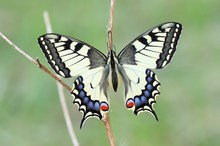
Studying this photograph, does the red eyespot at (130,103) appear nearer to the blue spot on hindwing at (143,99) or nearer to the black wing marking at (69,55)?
the blue spot on hindwing at (143,99)

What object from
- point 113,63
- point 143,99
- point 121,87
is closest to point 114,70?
point 113,63

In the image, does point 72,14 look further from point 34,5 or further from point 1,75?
point 1,75

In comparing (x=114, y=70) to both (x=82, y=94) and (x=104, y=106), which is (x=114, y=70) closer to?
(x=82, y=94)

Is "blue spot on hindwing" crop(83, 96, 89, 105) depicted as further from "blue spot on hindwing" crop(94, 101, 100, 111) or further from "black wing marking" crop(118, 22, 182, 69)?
"black wing marking" crop(118, 22, 182, 69)

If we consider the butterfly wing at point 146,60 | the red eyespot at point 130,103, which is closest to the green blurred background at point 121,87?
the butterfly wing at point 146,60

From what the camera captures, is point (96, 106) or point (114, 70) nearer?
point (96, 106)

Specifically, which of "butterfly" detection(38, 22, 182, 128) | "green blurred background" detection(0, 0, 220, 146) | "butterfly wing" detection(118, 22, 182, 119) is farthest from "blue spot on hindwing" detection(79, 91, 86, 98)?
"green blurred background" detection(0, 0, 220, 146)
